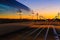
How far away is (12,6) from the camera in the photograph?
22281mm

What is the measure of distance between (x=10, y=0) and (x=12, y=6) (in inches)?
173

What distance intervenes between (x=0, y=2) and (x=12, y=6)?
16.1ft

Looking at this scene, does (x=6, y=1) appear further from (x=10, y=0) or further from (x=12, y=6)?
(x=12, y=6)

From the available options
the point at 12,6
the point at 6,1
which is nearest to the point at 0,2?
the point at 6,1

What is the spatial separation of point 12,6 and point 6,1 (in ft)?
14.1

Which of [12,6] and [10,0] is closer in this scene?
[10,0]

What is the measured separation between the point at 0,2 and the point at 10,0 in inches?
39.5

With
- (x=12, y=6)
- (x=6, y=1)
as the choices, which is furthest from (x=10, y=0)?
(x=12, y=6)

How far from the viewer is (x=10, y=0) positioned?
17891mm

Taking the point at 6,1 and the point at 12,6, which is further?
the point at 12,6

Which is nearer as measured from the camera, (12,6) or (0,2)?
(0,2)

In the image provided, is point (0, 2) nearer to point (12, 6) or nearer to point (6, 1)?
point (6, 1)

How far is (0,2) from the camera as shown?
57.2ft
